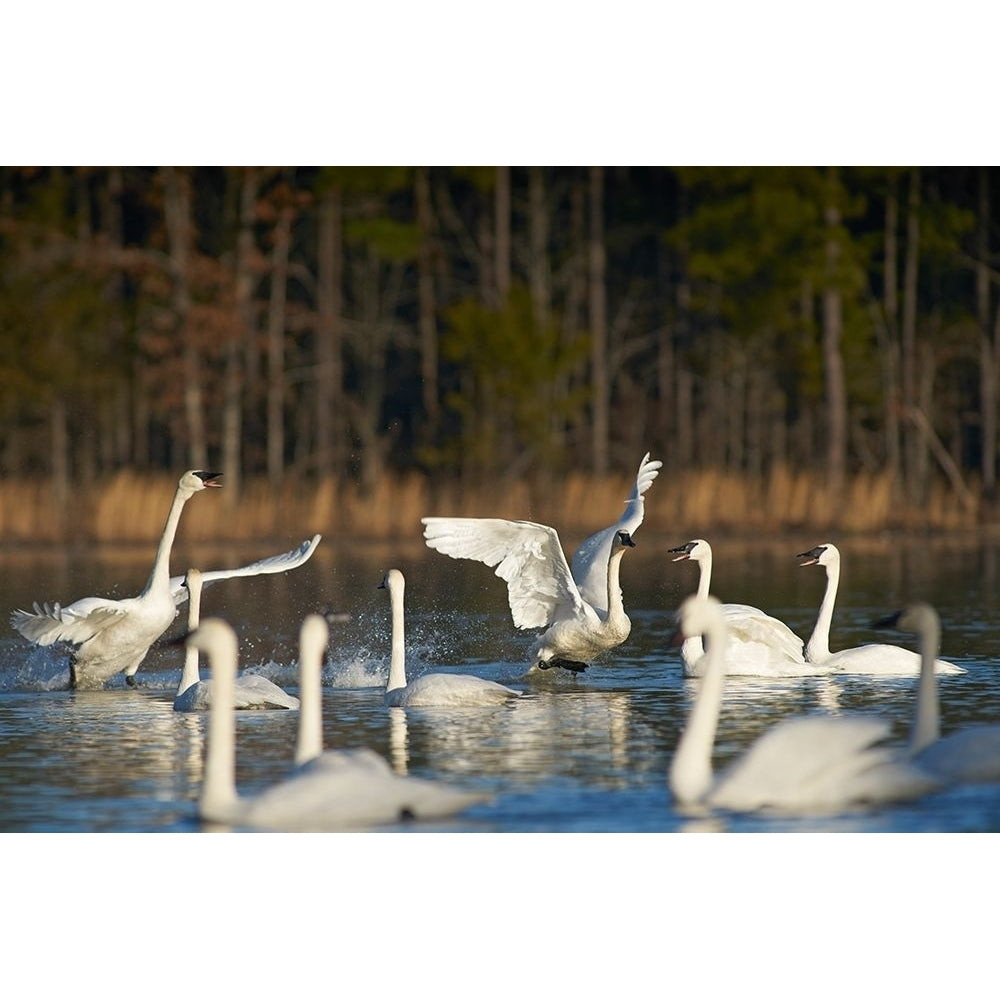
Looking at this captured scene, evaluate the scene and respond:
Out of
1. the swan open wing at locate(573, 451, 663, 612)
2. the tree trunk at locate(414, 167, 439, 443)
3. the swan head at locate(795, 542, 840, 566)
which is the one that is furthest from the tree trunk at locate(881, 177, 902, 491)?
the swan open wing at locate(573, 451, 663, 612)

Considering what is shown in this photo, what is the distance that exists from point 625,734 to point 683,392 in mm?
23974

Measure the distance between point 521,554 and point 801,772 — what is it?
188 inches

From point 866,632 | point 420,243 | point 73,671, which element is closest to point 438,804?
point 73,671

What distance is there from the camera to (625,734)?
956cm

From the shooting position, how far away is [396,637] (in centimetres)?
1112

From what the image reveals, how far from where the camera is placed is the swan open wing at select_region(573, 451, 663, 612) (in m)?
12.4

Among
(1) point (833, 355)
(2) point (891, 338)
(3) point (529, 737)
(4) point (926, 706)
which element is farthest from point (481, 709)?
(2) point (891, 338)

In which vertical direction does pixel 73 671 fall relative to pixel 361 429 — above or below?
below

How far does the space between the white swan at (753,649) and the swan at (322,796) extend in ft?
14.9

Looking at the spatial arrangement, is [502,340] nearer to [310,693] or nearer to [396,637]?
[396,637]

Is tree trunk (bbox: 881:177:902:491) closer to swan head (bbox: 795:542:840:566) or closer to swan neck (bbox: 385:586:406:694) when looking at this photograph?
swan head (bbox: 795:542:840:566)

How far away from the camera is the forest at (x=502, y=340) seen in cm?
2519

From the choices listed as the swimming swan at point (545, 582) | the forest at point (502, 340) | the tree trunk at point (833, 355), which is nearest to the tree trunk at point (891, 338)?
the forest at point (502, 340)
